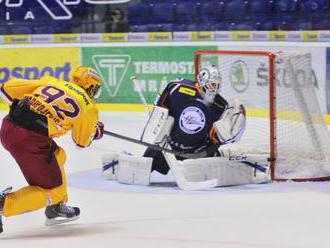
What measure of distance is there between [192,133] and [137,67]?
4.07 metres

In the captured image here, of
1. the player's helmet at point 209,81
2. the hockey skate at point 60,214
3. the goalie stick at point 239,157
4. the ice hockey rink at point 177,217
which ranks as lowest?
the ice hockey rink at point 177,217

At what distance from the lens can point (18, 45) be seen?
32.1 ft

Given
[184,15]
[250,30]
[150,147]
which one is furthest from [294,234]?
[184,15]

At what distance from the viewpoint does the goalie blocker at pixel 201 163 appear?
5082mm

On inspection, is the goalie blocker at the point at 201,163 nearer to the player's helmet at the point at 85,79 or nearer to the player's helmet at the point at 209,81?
the player's helmet at the point at 209,81

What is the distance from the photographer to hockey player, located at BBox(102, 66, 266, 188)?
5.09 meters

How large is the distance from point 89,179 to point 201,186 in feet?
2.73

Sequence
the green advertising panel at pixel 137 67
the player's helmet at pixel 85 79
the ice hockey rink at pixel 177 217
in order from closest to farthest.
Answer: the ice hockey rink at pixel 177 217
the player's helmet at pixel 85 79
the green advertising panel at pixel 137 67

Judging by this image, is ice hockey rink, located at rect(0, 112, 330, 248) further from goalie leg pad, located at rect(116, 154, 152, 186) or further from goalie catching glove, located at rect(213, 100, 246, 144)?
goalie catching glove, located at rect(213, 100, 246, 144)

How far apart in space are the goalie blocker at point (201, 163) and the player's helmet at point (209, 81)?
0.52ft

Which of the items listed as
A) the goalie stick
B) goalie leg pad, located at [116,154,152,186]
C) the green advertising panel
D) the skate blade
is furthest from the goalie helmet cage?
the green advertising panel

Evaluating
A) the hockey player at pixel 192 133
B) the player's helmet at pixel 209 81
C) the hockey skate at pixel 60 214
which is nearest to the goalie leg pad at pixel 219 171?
the hockey player at pixel 192 133

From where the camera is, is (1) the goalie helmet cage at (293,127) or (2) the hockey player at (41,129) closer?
(2) the hockey player at (41,129)

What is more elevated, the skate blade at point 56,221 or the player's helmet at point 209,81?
the player's helmet at point 209,81
